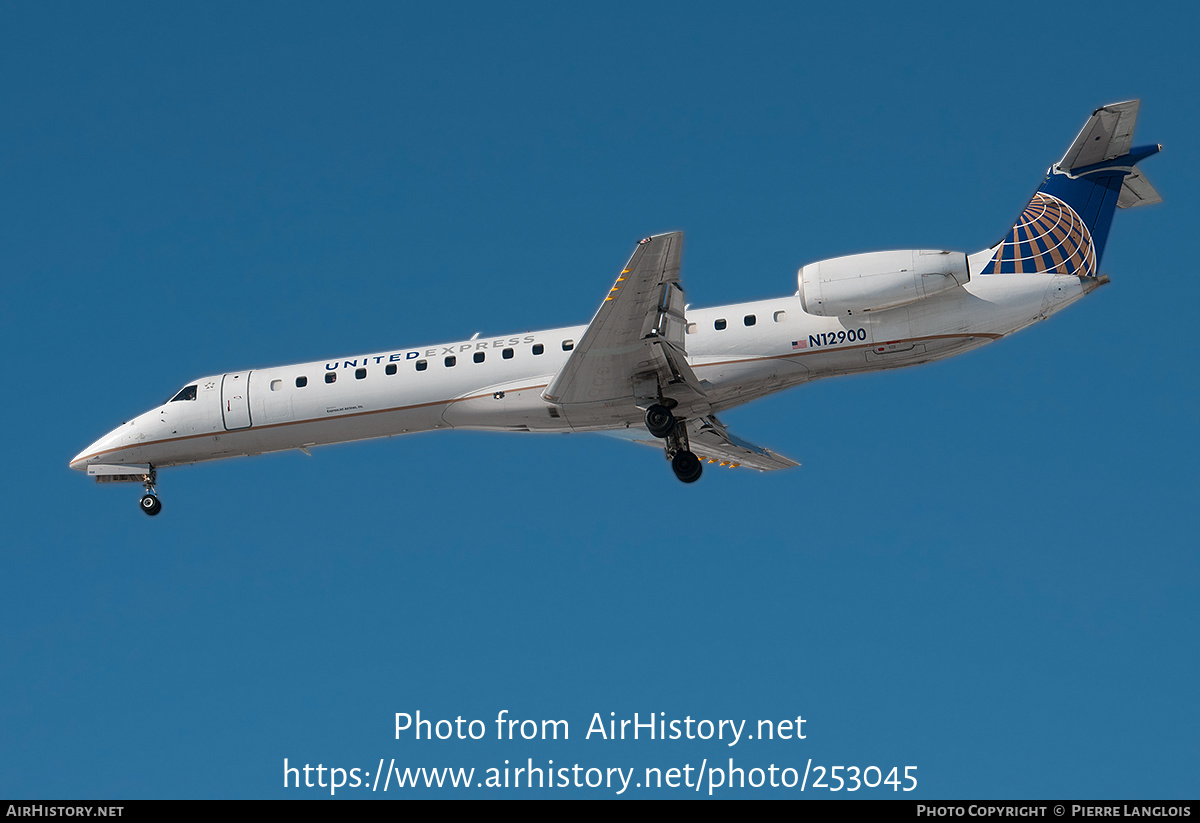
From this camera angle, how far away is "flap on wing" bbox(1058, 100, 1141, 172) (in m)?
25.5

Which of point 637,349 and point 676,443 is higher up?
point 637,349

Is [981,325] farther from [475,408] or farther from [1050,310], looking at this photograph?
[475,408]

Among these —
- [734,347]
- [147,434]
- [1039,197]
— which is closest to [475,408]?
[734,347]

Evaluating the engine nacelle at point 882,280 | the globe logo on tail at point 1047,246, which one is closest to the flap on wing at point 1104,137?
the globe logo on tail at point 1047,246

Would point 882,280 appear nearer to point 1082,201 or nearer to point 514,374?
point 1082,201

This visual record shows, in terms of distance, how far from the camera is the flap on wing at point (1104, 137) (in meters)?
25.5

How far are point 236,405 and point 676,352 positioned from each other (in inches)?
387

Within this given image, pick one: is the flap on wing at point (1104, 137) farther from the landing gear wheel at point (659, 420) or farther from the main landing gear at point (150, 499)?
the main landing gear at point (150, 499)

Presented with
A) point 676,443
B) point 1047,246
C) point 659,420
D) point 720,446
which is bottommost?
point 676,443

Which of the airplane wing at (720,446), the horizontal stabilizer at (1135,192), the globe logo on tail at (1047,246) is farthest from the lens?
the airplane wing at (720,446)

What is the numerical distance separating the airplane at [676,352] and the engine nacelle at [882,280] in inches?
1.0

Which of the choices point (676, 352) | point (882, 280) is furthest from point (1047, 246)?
point (676, 352)

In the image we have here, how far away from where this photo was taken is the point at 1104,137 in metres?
26.0

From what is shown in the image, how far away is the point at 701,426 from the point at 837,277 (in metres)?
6.00
